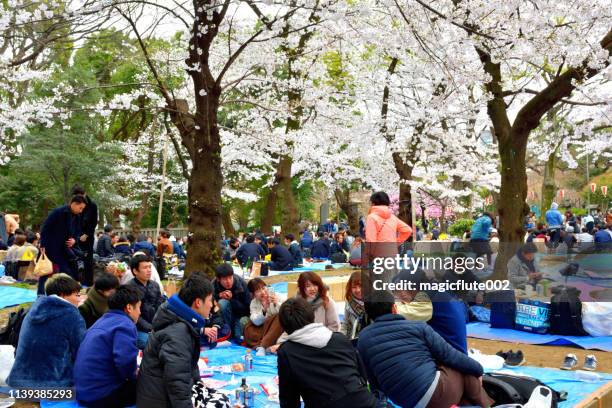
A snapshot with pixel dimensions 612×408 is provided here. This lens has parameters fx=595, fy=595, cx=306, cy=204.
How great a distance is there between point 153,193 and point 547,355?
20.2 m

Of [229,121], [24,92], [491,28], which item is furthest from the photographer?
[229,121]

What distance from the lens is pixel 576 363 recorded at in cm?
634

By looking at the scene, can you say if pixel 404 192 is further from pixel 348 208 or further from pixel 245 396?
pixel 348 208

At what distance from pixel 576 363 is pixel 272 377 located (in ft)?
10.7

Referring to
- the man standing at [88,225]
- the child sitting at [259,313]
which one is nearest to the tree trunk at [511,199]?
the child sitting at [259,313]

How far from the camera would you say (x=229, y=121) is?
2328cm

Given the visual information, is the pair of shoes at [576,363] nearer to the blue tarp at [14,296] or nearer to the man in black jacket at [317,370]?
the man in black jacket at [317,370]

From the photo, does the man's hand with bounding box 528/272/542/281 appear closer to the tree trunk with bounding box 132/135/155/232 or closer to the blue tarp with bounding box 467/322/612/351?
the blue tarp with bounding box 467/322/612/351

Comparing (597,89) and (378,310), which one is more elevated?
(597,89)

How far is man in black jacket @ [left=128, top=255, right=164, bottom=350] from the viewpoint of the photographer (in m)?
6.36

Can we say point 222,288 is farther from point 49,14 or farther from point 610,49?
point 610,49

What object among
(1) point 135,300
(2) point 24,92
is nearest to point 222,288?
(1) point 135,300

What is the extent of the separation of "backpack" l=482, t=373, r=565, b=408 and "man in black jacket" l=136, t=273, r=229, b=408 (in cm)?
194

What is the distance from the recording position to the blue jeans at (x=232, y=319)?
23.3 ft
